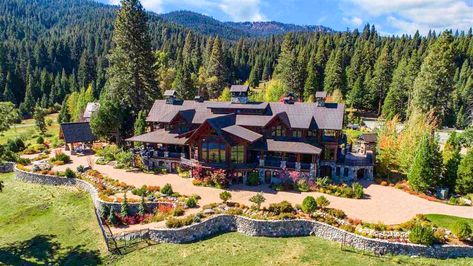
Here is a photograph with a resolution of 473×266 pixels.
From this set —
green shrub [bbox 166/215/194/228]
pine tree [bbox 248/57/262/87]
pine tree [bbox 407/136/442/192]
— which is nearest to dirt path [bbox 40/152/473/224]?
pine tree [bbox 407/136/442/192]

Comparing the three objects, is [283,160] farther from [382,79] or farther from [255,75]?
[255,75]

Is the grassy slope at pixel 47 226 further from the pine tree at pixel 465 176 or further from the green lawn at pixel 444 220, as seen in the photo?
the pine tree at pixel 465 176

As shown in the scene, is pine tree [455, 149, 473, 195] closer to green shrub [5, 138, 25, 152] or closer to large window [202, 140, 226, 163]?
large window [202, 140, 226, 163]

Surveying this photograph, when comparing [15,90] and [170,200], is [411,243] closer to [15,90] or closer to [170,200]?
[170,200]

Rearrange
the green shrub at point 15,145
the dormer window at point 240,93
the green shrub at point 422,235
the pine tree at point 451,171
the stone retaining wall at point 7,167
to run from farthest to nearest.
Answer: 1. the green shrub at point 15,145
2. the stone retaining wall at point 7,167
3. the dormer window at point 240,93
4. the pine tree at point 451,171
5. the green shrub at point 422,235

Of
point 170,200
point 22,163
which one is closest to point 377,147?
point 170,200

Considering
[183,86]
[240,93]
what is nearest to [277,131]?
[240,93]

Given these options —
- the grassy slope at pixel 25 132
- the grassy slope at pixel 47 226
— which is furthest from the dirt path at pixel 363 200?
the grassy slope at pixel 25 132
